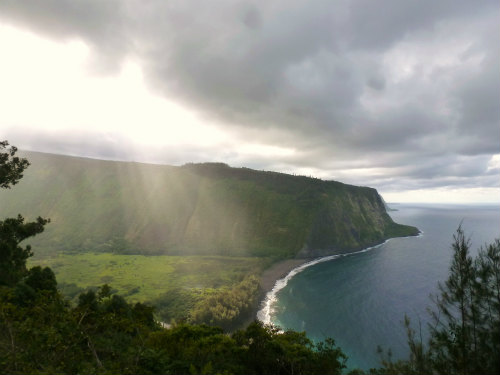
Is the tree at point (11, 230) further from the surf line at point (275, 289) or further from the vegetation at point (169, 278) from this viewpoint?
the surf line at point (275, 289)

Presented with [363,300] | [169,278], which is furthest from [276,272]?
[169,278]

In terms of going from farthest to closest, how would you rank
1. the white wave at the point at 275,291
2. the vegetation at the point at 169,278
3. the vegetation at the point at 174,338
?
the vegetation at the point at 169,278
the white wave at the point at 275,291
the vegetation at the point at 174,338

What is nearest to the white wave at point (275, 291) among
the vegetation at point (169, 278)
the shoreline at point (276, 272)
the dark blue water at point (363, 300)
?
the shoreline at point (276, 272)

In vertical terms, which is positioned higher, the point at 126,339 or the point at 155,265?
the point at 126,339

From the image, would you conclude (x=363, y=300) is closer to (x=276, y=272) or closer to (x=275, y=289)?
(x=275, y=289)

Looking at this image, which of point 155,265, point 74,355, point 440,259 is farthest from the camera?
point 440,259

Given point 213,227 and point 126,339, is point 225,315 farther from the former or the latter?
point 213,227

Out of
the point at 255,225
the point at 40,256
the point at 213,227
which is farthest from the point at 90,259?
the point at 255,225
